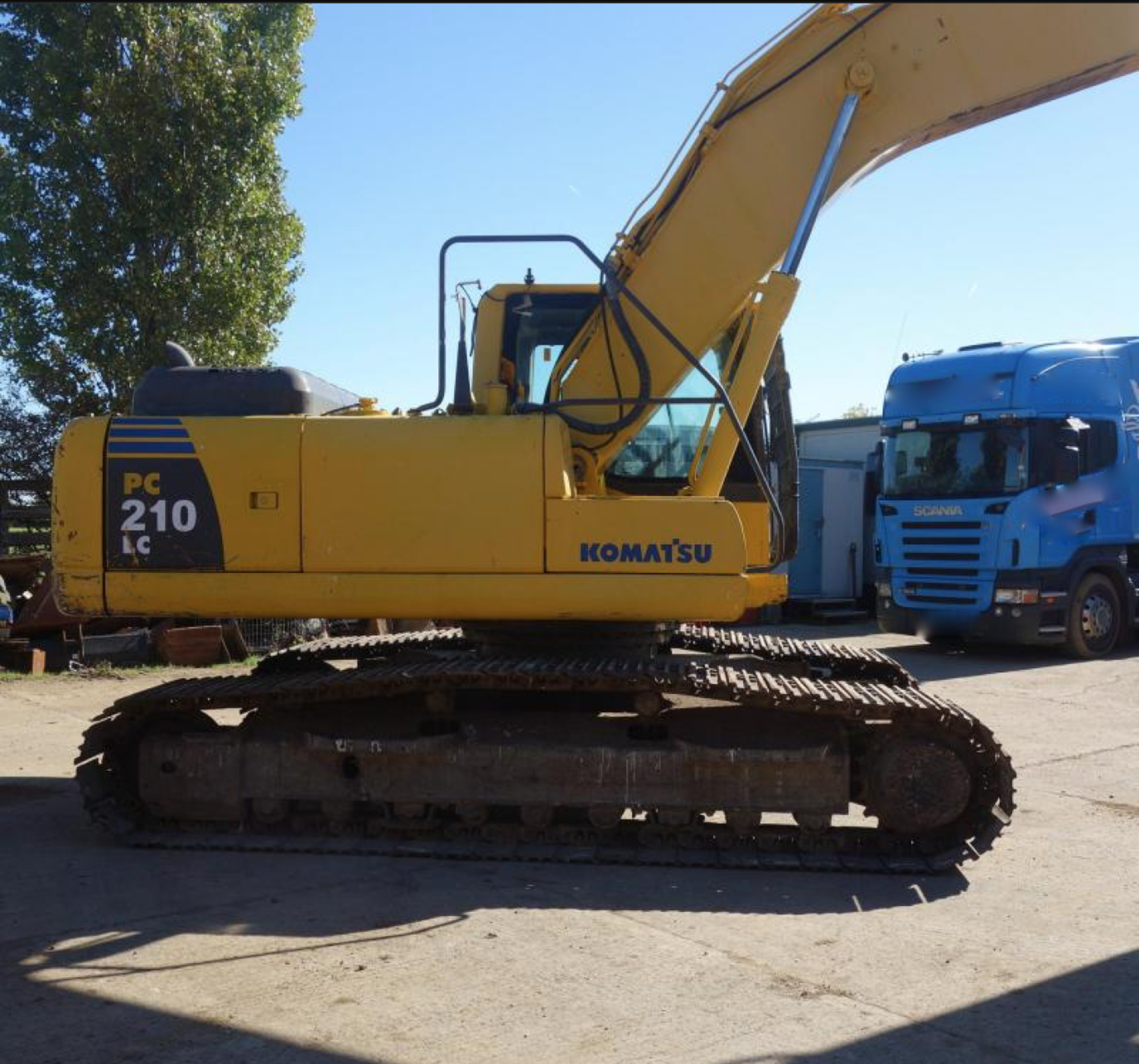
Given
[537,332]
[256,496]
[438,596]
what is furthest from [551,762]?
[537,332]

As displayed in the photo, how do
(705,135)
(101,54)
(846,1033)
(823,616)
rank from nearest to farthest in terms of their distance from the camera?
(846,1033) → (705,135) → (101,54) → (823,616)

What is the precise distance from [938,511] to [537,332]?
342 inches

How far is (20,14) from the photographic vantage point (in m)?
15.5

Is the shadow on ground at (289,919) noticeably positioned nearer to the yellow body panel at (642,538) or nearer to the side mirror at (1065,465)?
the yellow body panel at (642,538)

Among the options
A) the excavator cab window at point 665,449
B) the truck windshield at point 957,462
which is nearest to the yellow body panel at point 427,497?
the excavator cab window at point 665,449

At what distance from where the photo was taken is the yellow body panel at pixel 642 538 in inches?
217

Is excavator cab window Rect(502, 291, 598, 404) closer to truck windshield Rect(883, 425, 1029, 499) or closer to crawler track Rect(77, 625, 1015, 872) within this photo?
crawler track Rect(77, 625, 1015, 872)

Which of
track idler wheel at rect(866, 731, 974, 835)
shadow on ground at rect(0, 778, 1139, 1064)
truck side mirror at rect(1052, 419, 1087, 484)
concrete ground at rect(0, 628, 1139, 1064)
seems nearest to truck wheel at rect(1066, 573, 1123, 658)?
truck side mirror at rect(1052, 419, 1087, 484)

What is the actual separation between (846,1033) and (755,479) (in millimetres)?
3099

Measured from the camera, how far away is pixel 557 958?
4.31m

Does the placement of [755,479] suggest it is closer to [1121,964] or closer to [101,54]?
[1121,964]

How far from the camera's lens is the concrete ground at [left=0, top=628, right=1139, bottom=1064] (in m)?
3.61

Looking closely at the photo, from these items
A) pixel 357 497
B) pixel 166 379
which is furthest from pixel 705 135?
pixel 166 379

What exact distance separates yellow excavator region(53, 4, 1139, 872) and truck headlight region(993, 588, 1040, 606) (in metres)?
7.81
